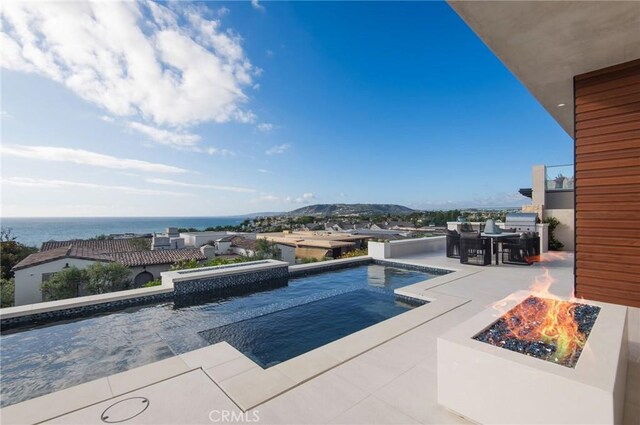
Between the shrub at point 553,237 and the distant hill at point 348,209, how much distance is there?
79465mm

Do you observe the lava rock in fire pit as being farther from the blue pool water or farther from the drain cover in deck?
the drain cover in deck

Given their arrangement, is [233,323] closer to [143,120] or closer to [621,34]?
[621,34]

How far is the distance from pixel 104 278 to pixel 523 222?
13.5 m

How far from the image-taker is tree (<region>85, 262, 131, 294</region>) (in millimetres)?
8148

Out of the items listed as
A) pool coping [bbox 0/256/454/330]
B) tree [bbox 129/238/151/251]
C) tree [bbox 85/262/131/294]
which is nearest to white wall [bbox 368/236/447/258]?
pool coping [bbox 0/256/454/330]

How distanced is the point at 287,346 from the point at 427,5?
45.4 feet

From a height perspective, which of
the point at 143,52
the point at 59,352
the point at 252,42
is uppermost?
the point at 252,42

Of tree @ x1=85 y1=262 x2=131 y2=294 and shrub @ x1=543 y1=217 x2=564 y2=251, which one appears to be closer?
tree @ x1=85 y1=262 x2=131 y2=294

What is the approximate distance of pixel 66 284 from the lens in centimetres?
787

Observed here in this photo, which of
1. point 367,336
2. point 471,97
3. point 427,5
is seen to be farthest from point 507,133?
point 367,336

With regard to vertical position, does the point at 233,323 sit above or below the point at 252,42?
below

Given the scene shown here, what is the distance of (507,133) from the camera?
100 feet

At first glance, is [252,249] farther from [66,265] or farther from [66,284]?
[66,284]

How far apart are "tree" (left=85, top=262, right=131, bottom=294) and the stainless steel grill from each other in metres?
12.8
